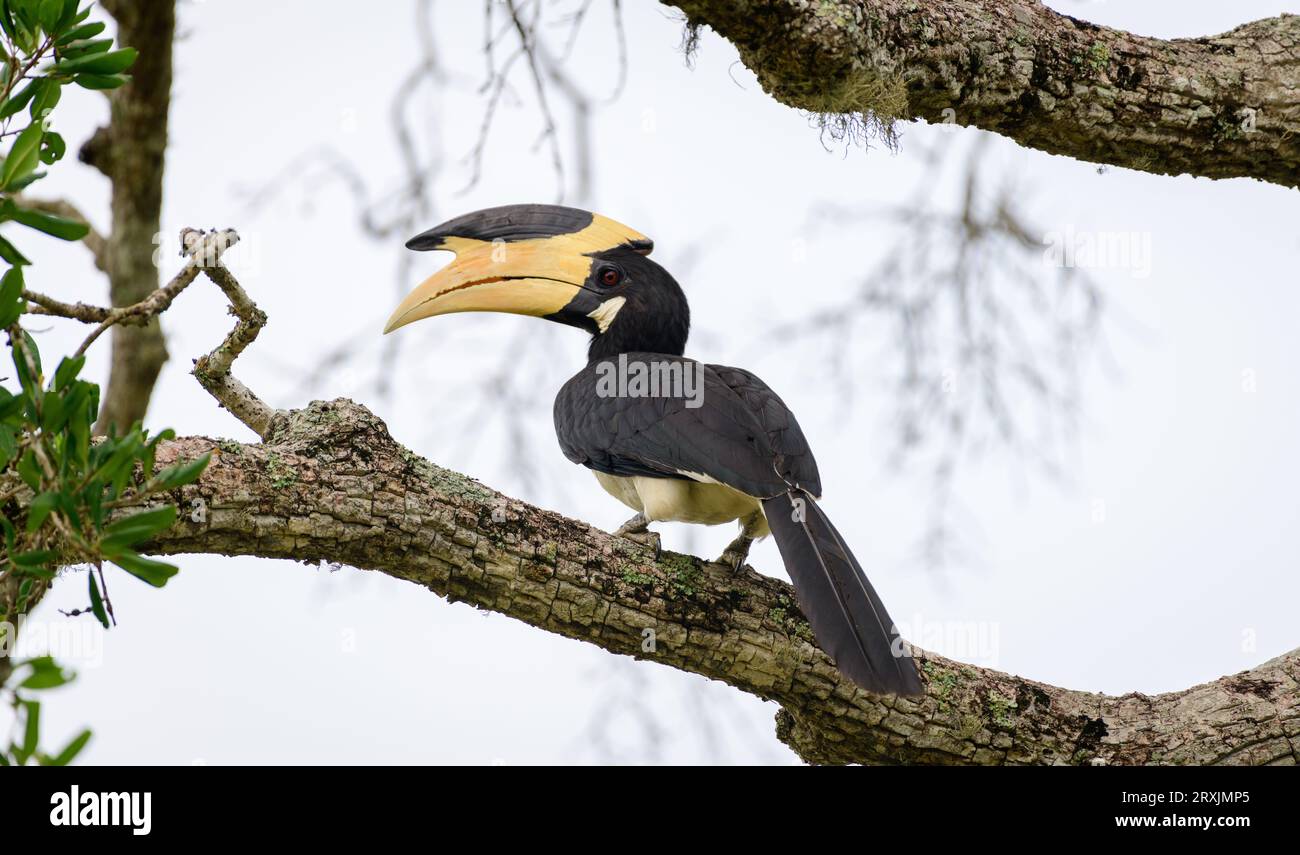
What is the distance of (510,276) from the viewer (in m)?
4.00

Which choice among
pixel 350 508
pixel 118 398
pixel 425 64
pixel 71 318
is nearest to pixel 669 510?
pixel 350 508

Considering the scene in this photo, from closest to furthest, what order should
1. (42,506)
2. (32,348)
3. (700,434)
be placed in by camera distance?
(42,506), (32,348), (700,434)

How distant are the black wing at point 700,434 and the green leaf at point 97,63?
5.67ft

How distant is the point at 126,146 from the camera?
4652 millimetres

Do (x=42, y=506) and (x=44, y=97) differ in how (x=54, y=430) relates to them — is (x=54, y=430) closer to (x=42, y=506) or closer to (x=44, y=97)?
(x=42, y=506)

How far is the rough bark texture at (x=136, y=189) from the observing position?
4.54 metres

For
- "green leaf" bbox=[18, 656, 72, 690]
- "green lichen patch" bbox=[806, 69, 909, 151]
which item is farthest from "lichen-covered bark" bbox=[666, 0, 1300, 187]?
"green leaf" bbox=[18, 656, 72, 690]

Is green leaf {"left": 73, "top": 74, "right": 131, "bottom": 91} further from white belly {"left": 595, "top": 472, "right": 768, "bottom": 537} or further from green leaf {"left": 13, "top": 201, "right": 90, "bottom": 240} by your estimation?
white belly {"left": 595, "top": 472, "right": 768, "bottom": 537}

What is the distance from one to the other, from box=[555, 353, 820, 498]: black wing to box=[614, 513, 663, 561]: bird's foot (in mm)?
131

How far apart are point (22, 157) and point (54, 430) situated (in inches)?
14.6

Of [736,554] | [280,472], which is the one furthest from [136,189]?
[736,554]
